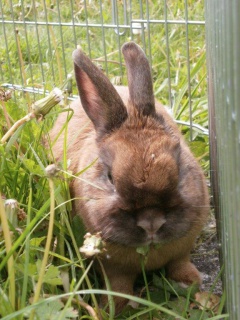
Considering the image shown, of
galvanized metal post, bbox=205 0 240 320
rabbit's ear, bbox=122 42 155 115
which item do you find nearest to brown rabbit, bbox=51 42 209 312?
rabbit's ear, bbox=122 42 155 115

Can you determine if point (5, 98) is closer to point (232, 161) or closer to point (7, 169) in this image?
point (7, 169)

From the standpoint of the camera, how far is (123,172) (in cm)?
207

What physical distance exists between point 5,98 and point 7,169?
0.27 metres

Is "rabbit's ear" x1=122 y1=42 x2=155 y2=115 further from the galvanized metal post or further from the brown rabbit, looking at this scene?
the galvanized metal post

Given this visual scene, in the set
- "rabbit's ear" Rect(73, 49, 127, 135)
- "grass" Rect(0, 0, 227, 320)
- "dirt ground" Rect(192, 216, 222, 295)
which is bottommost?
"dirt ground" Rect(192, 216, 222, 295)

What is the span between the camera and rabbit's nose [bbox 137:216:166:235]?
1.98 meters

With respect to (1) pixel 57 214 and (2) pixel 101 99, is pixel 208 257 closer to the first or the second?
(1) pixel 57 214

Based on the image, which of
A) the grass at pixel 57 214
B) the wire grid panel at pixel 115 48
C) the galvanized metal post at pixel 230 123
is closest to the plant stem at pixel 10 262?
the grass at pixel 57 214

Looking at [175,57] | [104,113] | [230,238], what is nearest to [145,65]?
[104,113]

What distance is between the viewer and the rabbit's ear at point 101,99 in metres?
2.35

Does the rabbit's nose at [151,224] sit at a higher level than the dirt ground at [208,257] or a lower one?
higher

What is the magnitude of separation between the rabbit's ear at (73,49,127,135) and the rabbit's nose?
0.51 meters

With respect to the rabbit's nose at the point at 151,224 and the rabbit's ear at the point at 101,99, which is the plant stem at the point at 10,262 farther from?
the rabbit's ear at the point at 101,99

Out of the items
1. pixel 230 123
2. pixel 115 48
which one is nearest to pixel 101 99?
pixel 230 123
